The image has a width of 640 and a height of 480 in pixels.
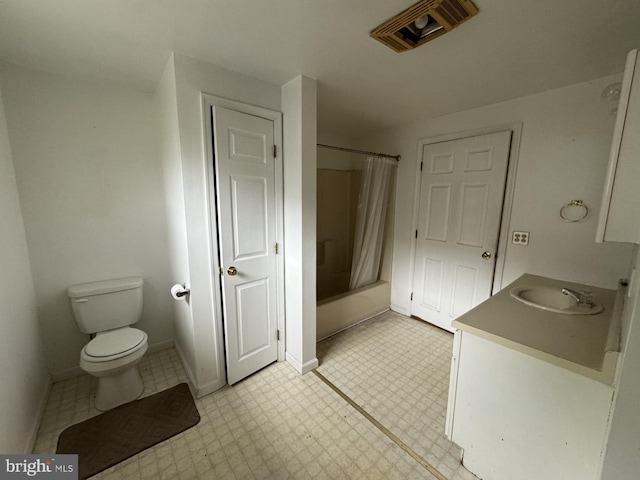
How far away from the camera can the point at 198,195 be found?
1587mm

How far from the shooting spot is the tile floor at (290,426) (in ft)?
4.26

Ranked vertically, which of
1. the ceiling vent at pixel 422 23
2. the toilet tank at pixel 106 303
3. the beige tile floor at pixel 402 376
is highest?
the ceiling vent at pixel 422 23

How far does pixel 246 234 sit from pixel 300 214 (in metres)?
0.41

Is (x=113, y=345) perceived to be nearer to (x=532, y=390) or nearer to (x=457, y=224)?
(x=532, y=390)

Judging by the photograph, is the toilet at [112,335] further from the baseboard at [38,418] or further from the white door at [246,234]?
the white door at [246,234]

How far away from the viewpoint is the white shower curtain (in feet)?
8.99

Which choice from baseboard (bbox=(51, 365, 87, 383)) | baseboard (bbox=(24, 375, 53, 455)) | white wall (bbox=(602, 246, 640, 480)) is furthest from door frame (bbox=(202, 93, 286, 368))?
white wall (bbox=(602, 246, 640, 480))

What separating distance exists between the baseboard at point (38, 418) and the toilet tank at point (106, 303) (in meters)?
0.42

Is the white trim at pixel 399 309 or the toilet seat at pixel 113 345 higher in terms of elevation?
the toilet seat at pixel 113 345

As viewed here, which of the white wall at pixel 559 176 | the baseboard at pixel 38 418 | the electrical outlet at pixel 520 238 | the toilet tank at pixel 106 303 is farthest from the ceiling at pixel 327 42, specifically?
the baseboard at pixel 38 418

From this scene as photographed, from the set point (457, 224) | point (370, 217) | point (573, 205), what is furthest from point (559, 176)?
point (370, 217)

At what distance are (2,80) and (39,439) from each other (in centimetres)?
214

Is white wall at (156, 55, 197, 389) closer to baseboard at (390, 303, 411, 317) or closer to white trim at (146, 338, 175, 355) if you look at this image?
white trim at (146, 338, 175, 355)

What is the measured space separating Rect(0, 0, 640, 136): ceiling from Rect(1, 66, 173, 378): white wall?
17cm
